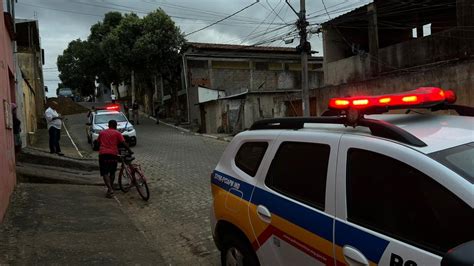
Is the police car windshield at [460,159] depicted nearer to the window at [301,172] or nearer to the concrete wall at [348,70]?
the window at [301,172]

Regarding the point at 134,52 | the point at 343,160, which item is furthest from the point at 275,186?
the point at 134,52

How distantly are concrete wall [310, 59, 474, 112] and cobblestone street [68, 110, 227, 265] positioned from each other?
582 centimetres

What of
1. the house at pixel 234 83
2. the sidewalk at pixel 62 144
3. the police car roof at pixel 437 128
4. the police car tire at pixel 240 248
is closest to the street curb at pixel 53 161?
the sidewalk at pixel 62 144

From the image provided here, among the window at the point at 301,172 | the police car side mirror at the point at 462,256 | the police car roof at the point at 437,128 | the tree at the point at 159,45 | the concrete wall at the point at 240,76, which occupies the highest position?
the tree at the point at 159,45

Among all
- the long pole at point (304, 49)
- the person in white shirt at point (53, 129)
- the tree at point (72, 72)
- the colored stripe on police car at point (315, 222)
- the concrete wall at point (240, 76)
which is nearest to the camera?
the colored stripe on police car at point (315, 222)

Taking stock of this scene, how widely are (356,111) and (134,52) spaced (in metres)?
29.4

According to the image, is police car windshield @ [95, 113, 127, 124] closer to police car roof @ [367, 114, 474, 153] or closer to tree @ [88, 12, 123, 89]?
police car roof @ [367, 114, 474, 153]

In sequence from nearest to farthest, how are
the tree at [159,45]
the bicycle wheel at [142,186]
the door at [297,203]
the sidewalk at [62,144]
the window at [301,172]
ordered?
the door at [297,203] < the window at [301,172] < the bicycle wheel at [142,186] < the sidewalk at [62,144] < the tree at [159,45]

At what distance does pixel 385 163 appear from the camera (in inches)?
105

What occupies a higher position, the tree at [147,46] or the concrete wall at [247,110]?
the tree at [147,46]

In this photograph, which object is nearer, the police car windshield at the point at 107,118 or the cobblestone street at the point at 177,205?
the cobblestone street at the point at 177,205

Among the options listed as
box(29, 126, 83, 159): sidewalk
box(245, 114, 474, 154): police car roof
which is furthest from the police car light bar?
box(29, 126, 83, 159): sidewalk

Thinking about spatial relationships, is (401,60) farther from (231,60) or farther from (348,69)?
(231,60)

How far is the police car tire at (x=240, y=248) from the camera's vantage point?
3.74m
